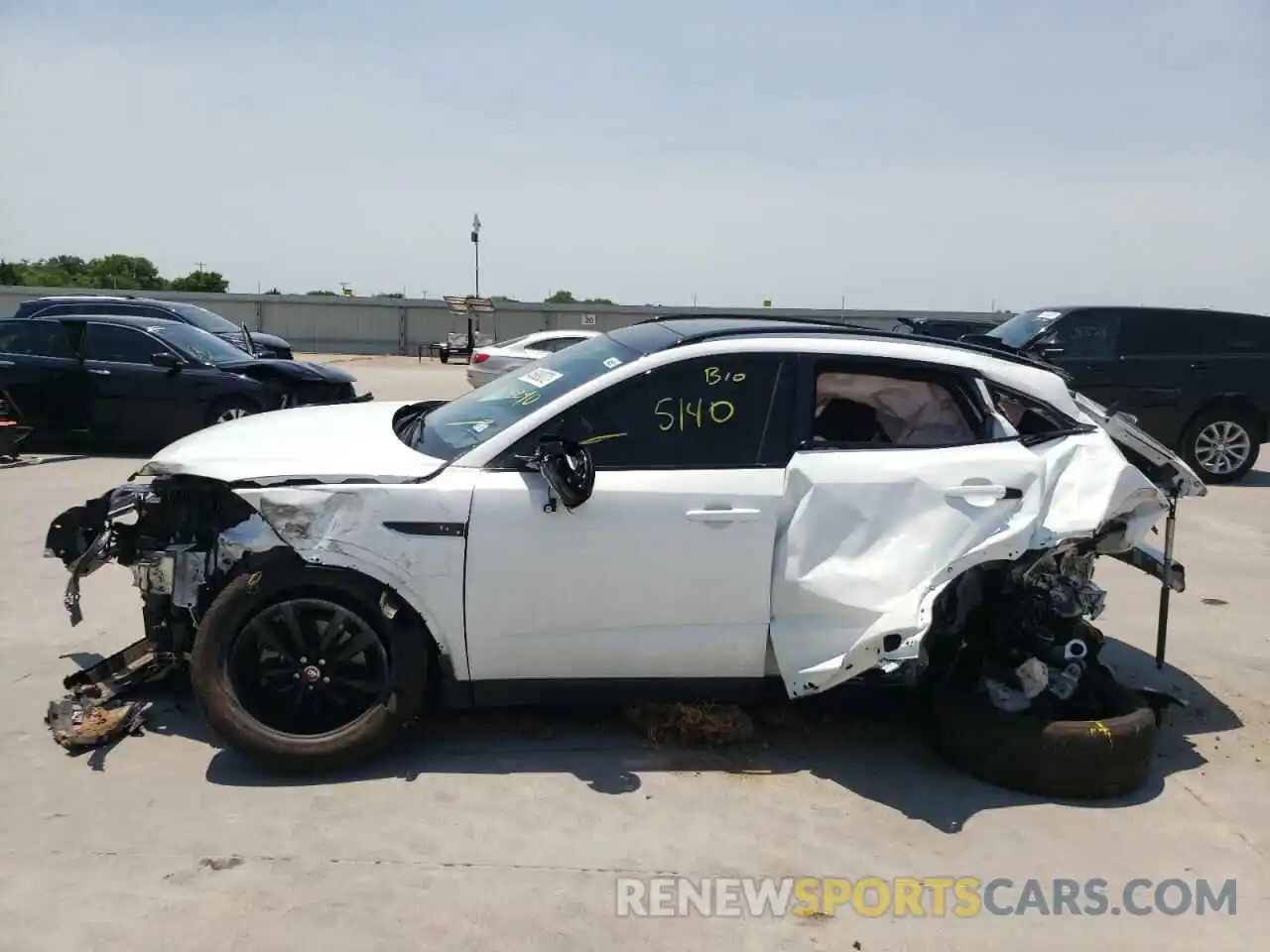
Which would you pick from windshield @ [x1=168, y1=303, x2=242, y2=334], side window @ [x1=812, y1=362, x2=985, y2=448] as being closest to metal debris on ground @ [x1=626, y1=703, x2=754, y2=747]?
side window @ [x1=812, y1=362, x2=985, y2=448]

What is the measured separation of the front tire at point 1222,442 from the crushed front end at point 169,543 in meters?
10.6

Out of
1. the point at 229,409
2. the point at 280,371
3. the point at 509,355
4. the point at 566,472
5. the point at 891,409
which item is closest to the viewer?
the point at 566,472

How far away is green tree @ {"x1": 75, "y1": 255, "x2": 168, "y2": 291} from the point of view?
68475 millimetres

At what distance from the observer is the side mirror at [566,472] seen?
13.0ft

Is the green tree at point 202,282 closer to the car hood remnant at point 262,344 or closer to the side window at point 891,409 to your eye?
the car hood remnant at point 262,344

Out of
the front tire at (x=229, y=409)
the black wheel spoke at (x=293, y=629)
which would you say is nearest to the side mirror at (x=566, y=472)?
the black wheel spoke at (x=293, y=629)

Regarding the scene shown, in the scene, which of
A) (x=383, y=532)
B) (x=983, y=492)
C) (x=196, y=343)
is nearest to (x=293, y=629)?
(x=383, y=532)

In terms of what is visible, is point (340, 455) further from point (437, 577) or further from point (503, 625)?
point (503, 625)

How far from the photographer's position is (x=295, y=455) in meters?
4.22

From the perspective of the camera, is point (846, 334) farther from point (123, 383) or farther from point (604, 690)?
point (123, 383)

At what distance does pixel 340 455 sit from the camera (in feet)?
13.9

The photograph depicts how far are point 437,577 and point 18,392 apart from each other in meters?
9.55

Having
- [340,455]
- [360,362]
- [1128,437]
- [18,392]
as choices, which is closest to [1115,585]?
[1128,437]

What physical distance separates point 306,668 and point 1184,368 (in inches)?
417
